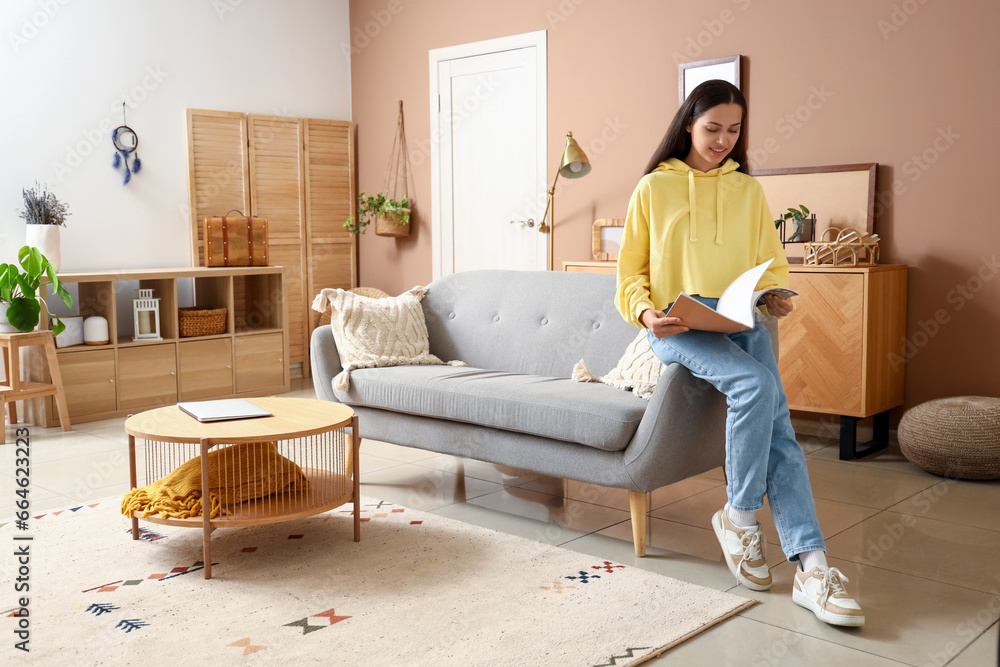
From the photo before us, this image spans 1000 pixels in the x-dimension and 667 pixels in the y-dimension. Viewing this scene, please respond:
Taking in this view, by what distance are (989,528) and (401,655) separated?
207cm

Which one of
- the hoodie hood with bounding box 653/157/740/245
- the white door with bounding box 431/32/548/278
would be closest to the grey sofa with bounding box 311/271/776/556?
the hoodie hood with bounding box 653/157/740/245

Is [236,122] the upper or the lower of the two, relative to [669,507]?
upper

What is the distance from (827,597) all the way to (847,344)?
186cm

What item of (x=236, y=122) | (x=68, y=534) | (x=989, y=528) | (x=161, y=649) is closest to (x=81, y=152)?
(x=236, y=122)

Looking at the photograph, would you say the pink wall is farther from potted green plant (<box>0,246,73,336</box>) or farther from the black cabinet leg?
potted green plant (<box>0,246,73,336</box>)

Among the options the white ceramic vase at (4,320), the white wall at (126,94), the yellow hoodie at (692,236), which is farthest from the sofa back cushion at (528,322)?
the white wall at (126,94)

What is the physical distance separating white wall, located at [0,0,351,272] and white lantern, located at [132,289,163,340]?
0.43m

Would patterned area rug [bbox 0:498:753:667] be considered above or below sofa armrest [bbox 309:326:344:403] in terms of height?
below

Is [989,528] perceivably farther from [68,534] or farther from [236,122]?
[236,122]

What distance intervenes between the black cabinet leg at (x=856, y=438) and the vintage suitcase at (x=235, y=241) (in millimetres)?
3447

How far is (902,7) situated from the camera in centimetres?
403

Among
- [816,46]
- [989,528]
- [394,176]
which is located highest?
[816,46]

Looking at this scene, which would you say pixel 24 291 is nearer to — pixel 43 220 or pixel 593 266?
pixel 43 220

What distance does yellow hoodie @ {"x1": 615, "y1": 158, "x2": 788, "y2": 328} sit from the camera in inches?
99.0
